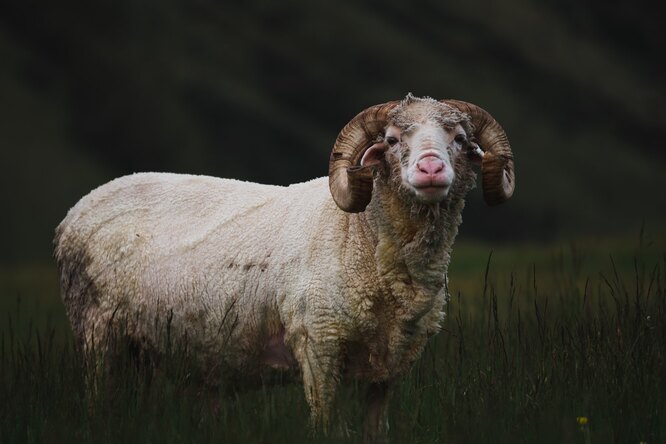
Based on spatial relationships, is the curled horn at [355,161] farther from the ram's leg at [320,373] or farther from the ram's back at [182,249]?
the ram's leg at [320,373]

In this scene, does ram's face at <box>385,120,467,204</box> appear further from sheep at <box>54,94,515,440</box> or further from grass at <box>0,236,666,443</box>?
grass at <box>0,236,666,443</box>

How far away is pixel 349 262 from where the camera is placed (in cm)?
707

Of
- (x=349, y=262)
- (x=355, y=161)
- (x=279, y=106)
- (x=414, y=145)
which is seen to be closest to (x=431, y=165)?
(x=414, y=145)

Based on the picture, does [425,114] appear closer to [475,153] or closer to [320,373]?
[475,153]

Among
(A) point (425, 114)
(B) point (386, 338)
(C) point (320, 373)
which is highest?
(A) point (425, 114)

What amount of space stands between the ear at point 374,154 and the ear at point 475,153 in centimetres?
60

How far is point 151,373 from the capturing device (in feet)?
27.4

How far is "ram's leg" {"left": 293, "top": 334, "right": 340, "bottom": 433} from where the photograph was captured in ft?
22.6

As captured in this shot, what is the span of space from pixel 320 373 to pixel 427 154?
64.1 inches

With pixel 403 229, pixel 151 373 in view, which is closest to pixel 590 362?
pixel 403 229

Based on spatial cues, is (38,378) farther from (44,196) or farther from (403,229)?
(44,196)

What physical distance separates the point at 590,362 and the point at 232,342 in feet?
8.35

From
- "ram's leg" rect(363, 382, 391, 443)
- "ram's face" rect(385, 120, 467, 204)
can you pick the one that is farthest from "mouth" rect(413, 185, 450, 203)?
"ram's leg" rect(363, 382, 391, 443)

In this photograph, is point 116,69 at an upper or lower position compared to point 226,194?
upper
